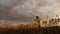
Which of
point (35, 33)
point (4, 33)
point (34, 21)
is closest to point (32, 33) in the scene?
point (35, 33)

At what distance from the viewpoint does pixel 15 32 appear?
44.0 ft

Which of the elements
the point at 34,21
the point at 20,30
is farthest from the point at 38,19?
the point at 20,30

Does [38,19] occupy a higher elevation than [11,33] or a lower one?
higher

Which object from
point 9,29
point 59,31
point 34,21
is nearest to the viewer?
point 59,31

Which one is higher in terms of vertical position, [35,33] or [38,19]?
[38,19]

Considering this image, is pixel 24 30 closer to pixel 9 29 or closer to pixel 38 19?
Result: pixel 9 29

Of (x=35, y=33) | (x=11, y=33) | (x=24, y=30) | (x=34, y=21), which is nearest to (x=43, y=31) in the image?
(x=35, y=33)

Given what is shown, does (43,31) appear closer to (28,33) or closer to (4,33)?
(28,33)

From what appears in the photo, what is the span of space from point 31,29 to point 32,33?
1.08 ft

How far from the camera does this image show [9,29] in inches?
538

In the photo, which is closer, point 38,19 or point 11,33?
point 11,33

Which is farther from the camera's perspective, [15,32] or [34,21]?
[34,21]

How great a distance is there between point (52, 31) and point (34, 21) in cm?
626

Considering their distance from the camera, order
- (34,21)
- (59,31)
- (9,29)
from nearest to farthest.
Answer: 1. (59,31)
2. (9,29)
3. (34,21)
